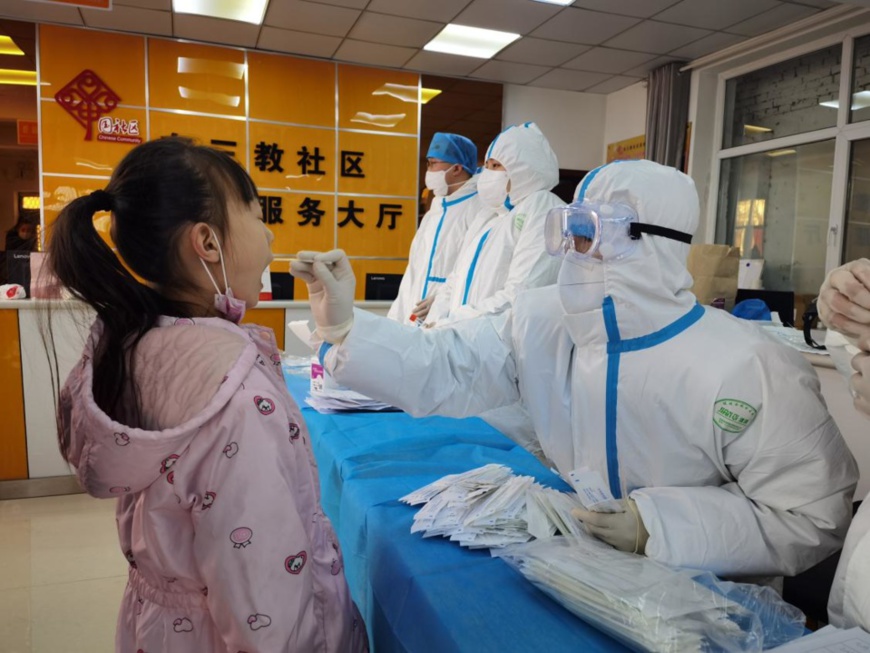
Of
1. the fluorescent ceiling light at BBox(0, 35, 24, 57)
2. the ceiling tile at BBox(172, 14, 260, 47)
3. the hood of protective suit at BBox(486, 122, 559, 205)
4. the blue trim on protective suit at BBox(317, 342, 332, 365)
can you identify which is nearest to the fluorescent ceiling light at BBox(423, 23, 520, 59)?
the ceiling tile at BBox(172, 14, 260, 47)

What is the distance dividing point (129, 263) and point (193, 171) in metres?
0.15

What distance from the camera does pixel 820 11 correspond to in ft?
13.4

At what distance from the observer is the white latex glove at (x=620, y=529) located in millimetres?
879

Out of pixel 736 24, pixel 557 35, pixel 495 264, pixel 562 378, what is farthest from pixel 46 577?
pixel 736 24

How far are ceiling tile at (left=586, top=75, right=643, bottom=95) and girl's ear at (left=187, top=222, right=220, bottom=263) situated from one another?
5647mm

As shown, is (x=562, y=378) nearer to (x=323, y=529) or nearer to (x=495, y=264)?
(x=323, y=529)

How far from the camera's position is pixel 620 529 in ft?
2.90

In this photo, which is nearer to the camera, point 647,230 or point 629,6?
point 647,230

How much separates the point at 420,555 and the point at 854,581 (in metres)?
0.55

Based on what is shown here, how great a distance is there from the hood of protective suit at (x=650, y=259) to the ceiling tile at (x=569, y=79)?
4.97 m

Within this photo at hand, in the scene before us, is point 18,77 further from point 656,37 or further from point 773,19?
point 773,19

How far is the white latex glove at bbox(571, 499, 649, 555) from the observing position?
0.88m

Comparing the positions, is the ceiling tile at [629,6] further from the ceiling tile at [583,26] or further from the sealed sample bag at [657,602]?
the sealed sample bag at [657,602]

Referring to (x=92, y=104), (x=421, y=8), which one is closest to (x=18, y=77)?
(x=92, y=104)
